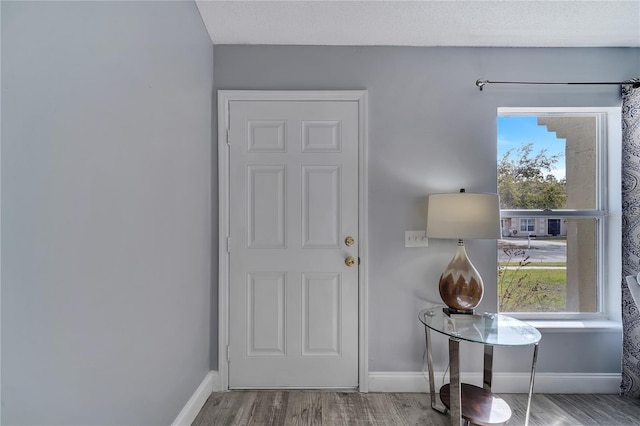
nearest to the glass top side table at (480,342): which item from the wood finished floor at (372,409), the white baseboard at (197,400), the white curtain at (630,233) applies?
the wood finished floor at (372,409)

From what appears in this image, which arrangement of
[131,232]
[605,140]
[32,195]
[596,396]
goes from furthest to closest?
[605,140] < [596,396] < [131,232] < [32,195]

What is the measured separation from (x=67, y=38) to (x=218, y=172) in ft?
3.75

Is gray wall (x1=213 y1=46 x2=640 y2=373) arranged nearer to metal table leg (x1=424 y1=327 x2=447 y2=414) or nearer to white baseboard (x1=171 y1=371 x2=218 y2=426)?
metal table leg (x1=424 y1=327 x2=447 y2=414)

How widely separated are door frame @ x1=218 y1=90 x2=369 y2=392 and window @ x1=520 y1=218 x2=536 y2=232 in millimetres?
1151

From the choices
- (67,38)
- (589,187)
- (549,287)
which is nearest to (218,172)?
(67,38)

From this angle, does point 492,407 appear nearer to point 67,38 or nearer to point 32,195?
point 32,195

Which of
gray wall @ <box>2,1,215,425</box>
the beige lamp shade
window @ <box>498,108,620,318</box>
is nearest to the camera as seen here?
gray wall @ <box>2,1,215,425</box>

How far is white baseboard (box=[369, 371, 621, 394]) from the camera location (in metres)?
1.95

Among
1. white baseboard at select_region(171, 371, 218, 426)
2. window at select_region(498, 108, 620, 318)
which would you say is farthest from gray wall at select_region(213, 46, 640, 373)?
white baseboard at select_region(171, 371, 218, 426)

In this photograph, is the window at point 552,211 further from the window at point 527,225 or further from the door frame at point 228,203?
the door frame at point 228,203

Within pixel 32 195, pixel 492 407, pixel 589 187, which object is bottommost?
pixel 492 407

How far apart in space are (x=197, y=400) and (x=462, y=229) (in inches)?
72.8

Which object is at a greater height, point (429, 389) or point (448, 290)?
point (448, 290)

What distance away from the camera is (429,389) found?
1.95 m
